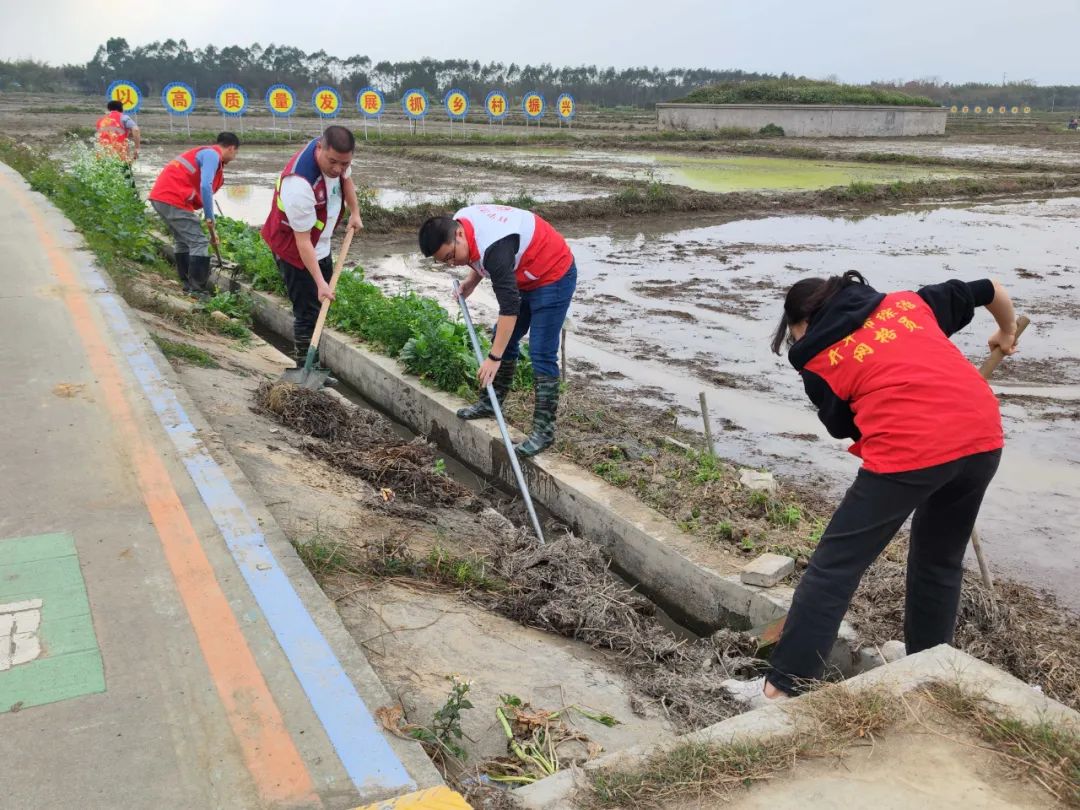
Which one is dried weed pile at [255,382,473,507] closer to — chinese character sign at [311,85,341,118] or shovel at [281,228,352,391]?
shovel at [281,228,352,391]

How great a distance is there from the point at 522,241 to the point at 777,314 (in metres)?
5.55

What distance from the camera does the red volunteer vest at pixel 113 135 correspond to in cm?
1390

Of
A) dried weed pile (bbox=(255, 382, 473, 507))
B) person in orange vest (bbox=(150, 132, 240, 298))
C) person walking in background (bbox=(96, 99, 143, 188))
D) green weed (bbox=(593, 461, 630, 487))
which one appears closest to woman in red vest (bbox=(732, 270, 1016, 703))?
green weed (bbox=(593, 461, 630, 487))

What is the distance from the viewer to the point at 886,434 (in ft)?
9.38

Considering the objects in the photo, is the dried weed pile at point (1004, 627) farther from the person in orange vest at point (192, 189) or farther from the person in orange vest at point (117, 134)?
the person in orange vest at point (117, 134)

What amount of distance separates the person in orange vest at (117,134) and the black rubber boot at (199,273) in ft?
19.7

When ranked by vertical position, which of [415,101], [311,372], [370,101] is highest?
[415,101]

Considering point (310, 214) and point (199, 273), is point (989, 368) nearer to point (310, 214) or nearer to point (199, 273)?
point (310, 214)

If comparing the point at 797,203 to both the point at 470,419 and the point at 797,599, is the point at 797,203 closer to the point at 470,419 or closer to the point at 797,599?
the point at 470,419

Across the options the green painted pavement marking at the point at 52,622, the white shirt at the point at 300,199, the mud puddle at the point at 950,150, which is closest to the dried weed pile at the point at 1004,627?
the green painted pavement marking at the point at 52,622

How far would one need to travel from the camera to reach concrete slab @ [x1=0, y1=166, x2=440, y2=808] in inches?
89.7

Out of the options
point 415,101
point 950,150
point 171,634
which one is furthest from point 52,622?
point 415,101

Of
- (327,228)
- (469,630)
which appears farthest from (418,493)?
(327,228)

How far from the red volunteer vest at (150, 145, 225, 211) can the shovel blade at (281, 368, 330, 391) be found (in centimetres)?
297
